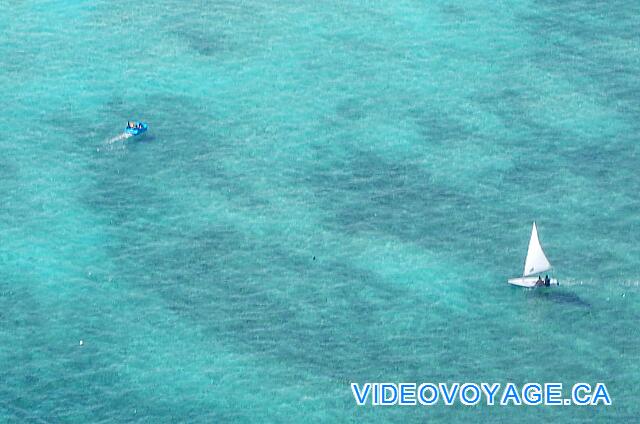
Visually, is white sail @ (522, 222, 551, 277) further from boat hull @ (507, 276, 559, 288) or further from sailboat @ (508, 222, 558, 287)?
boat hull @ (507, 276, 559, 288)

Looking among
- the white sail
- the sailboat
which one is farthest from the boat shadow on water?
the white sail

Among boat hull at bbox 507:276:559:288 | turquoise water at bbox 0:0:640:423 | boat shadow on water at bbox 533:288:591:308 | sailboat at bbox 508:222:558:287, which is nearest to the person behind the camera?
turquoise water at bbox 0:0:640:423

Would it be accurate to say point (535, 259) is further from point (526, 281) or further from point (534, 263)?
point (526, 281)

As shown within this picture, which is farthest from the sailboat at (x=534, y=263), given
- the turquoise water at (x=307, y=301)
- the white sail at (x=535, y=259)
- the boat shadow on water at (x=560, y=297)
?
the turquoise water at (x=307, y=301)

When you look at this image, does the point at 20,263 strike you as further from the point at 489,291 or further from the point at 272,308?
the point at 489,291

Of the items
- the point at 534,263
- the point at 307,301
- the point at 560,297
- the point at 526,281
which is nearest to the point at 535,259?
the point at 534,263

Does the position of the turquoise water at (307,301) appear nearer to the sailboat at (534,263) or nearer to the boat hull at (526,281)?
the boat hull at (526,281)

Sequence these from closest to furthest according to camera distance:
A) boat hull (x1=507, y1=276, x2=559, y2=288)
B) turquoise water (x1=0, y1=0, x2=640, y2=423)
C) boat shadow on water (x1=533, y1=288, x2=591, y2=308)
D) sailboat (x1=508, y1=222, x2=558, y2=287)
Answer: turquoise water (x1=0, y1=0, x2=640, y2=423)
boat shadow on water (x1=533, y1=288, x2=591, y2=308)
sailboat (x1=508, y1=222, x2=558, y2=287)
boat hull (x1=507, y1=276, x2=559, y2=288)

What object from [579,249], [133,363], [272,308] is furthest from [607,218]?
[133,363]
